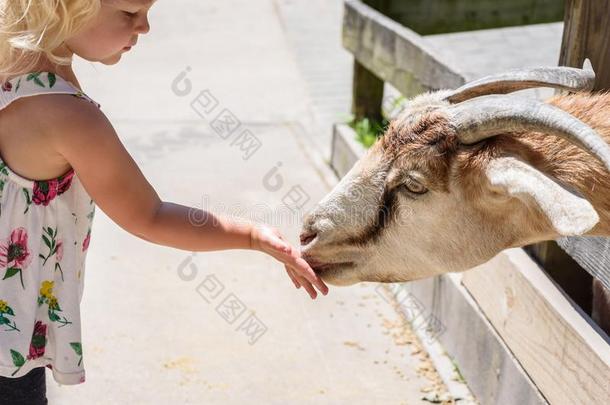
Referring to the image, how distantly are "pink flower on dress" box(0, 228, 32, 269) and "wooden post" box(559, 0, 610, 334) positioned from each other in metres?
1.93

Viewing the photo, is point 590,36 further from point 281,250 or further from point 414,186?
point 281,250

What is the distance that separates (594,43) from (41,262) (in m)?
2.04

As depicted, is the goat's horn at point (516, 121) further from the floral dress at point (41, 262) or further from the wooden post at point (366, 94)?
the wooden post at point (366, 94)

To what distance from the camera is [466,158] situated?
266cm

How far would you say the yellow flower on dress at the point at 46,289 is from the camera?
2584 mm

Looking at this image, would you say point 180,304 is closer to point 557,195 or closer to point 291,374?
point 291,374

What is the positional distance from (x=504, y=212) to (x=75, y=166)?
49.1 inches

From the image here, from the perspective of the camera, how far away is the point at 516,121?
249cm

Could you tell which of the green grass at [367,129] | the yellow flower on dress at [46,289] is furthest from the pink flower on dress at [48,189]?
the green grass at [367,129]

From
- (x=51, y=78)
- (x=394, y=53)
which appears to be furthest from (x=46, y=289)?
(x=394, y=53)

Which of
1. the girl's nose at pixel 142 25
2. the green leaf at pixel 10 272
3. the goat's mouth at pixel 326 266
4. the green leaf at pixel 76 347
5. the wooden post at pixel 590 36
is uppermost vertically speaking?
the girl's nose at pixel 142 25

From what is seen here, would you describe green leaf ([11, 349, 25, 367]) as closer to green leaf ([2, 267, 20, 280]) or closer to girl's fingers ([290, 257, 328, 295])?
green leaf ([2, 267, 20, 280])

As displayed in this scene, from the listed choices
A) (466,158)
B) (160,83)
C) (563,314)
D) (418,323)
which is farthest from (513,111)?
(160,83)

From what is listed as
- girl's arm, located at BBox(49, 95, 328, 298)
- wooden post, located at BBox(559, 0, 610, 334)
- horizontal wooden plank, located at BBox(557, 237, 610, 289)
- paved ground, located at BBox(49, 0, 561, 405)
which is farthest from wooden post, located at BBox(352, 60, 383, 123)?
girl's arm, located at BBox(49, 95, 328, 298)
